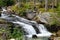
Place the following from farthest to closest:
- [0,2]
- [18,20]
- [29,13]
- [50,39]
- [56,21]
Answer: [0,2], [29,13], [18,20], [56,21], [50,39]

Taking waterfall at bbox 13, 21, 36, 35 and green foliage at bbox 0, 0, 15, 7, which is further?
green foliage at bbox 0, 0, 15, 7

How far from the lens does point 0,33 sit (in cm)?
1600

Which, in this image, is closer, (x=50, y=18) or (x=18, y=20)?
(x=50, y=18)

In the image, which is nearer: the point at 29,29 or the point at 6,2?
the point at 29,29

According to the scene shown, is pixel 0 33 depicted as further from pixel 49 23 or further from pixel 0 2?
pixel 0 2

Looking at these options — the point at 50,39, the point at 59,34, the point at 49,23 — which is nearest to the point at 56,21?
the point at 49,23

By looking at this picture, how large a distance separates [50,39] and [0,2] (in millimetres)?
17591

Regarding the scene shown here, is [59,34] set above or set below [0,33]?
below

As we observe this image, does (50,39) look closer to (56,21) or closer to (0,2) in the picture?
(56,21)

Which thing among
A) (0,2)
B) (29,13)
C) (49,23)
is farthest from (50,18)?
(0,2)

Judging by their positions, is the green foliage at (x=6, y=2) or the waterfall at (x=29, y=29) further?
the green foliage at (x=6, y=2)

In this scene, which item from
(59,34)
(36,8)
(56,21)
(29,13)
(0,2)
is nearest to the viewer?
(59,34)

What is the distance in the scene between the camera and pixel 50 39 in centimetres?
1811

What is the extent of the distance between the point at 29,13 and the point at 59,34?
778cm
